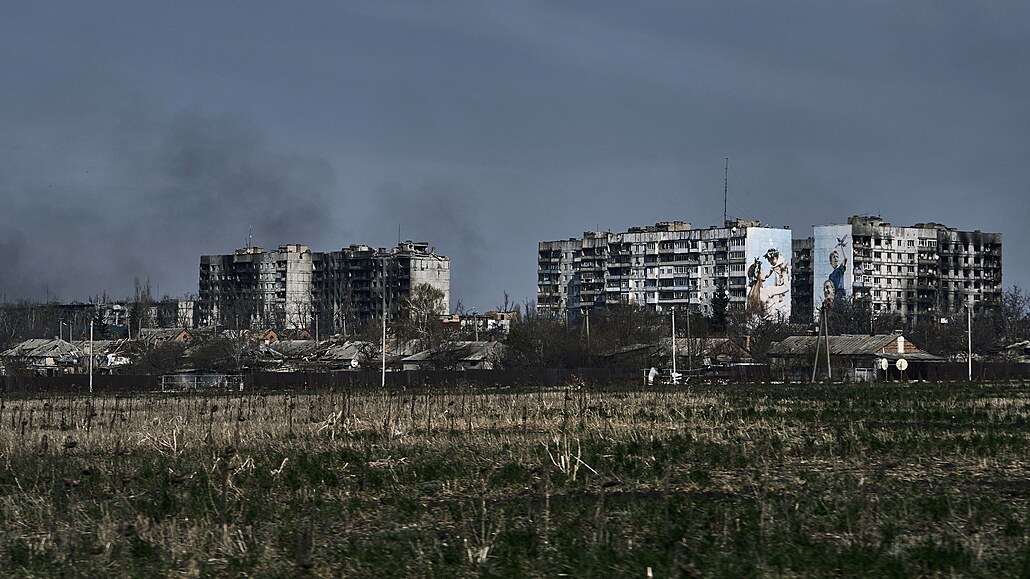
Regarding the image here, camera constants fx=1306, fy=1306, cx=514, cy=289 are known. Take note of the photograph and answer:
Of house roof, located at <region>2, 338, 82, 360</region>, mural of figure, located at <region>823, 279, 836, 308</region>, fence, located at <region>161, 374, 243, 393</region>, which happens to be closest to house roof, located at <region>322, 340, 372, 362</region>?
A: house roof, located at <region>2, 338, 82, 360</region>

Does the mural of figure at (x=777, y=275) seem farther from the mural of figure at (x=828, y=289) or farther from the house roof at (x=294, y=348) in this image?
the house roof at (x=294, y=348)

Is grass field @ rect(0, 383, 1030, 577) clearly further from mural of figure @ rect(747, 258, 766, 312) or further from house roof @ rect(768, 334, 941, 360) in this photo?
mural of figure @ rect(747, 258, 766, 312)

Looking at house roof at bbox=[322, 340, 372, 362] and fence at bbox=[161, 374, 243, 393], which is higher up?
house roof at bbox=[322, 340, 372, 362]

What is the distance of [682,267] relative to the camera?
600 feet

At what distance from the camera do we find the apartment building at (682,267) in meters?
172

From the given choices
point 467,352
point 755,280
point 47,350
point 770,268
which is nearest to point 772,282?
point 770,268

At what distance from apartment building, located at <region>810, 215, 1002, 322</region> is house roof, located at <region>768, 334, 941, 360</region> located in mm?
70482

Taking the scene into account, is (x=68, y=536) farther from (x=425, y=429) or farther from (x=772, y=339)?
(x=772, y=339)

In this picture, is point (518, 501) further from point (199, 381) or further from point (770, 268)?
point (770, 268)

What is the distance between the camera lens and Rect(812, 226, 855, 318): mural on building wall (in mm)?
174750

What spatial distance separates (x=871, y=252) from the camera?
602 ft

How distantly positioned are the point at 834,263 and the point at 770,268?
985 centimetres

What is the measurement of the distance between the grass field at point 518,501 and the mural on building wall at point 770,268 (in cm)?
14254

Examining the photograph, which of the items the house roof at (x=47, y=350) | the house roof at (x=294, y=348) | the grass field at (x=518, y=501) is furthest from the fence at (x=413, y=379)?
the house roof at (x=47, y=350)
